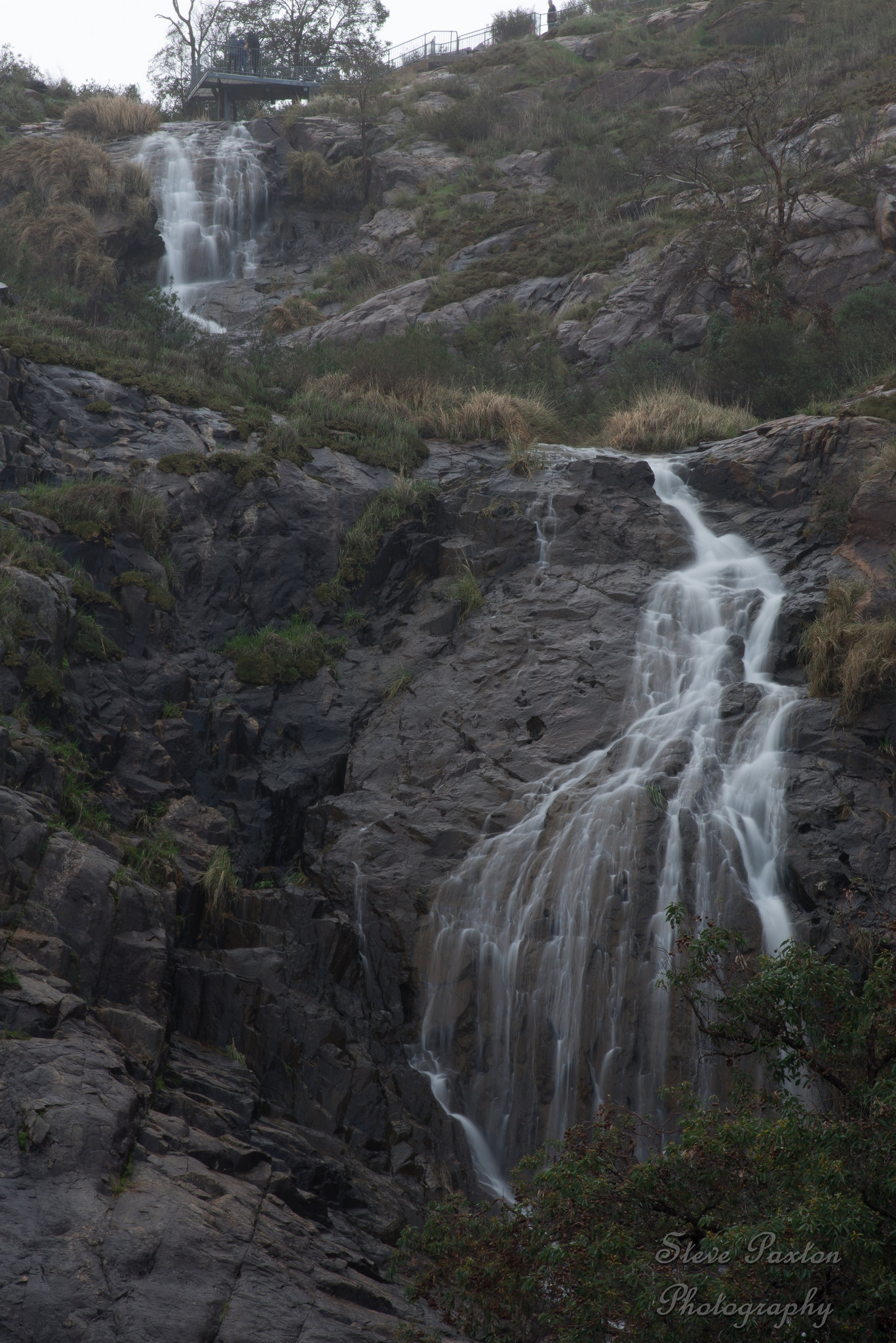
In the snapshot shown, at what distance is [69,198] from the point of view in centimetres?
2808

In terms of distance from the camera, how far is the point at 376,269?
3094 centimetres

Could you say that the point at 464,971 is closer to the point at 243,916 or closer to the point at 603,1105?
the point at 243,916

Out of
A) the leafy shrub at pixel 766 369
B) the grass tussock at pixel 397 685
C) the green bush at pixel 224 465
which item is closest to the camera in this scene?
the grass tussock at pixel 397 685

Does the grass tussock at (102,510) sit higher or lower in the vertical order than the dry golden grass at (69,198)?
lower

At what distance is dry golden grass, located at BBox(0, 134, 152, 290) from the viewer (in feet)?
83.5

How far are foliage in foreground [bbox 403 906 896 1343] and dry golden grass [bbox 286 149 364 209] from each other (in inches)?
1327

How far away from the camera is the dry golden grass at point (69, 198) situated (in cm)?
2544

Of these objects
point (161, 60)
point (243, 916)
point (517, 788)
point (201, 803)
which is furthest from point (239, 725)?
point (161, 60)

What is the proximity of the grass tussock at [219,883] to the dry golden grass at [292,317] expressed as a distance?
67.4 feet

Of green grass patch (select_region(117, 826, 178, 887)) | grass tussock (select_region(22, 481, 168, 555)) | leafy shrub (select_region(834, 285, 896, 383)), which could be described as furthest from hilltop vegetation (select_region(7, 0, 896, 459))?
green grass patch (select_region(117, 826, 178, 887))

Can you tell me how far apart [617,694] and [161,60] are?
139 ft

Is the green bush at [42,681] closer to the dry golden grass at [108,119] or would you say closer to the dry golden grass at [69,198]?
the dry golden grass at [69,198]

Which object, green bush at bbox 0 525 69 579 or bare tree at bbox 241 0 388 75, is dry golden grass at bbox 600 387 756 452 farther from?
bare tree at bbox 241 0 388 75

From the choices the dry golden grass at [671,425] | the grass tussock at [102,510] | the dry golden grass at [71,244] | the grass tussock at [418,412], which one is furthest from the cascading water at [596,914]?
the dry golden grass at [71,244]
